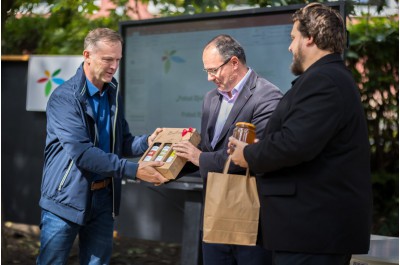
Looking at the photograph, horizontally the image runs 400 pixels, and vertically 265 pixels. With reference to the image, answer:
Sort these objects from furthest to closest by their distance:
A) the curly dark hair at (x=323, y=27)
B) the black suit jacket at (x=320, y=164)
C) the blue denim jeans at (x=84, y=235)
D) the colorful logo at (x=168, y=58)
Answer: the colorful logo at (x=168, y=58) → the blue denim jeans at (x=84, y=235) → the curly dark hair at (x=323, y=27) → the black suit jacket at (x=320, y=164)

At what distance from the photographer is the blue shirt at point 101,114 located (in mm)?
4016

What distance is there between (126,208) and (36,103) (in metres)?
1.67

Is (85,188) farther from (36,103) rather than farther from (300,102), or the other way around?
(36,103)

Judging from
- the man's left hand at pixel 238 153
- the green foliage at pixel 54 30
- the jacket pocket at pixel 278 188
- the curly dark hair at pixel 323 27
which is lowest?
the jacket pocket at pixel 278 188

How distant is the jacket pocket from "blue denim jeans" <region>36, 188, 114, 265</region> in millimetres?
1307

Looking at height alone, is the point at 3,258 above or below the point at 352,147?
below

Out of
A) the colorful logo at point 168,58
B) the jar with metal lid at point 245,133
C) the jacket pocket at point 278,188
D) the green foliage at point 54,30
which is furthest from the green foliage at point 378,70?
the jacket pocket at point 278,188

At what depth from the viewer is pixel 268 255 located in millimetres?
3730

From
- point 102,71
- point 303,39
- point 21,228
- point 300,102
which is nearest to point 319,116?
point 300,102

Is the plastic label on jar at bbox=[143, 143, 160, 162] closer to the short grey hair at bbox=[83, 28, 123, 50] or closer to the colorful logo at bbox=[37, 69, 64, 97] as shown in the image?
the short grey hair at bbox=[83, 28, 123, 50]

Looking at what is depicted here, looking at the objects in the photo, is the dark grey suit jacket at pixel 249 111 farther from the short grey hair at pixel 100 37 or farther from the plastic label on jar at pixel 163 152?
the short grey hair at pixel 100 37

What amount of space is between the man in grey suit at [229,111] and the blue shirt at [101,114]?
50 cm

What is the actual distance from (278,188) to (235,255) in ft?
2.96

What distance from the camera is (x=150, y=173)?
3818 millimetres
